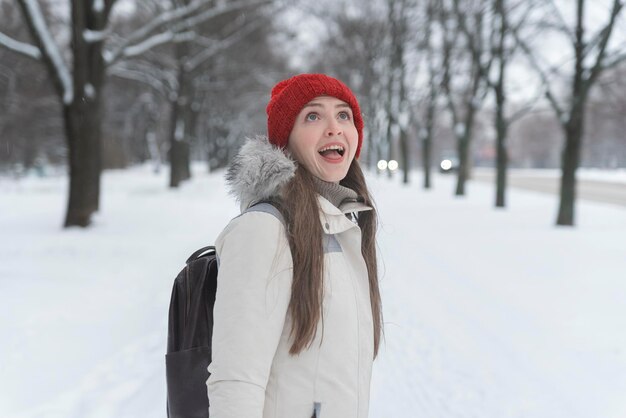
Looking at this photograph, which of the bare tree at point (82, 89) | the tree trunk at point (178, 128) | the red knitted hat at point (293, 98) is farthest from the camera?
the tree trunk at point (178, 128)

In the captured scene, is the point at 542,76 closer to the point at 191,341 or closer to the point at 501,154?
the point at 501,154

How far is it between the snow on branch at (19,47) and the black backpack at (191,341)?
1004 cm

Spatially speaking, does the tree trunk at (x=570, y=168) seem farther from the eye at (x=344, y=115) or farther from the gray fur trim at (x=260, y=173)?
the gray fur trim at (x=260, y=173)

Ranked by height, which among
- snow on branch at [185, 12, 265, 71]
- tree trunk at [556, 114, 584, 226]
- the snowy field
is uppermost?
snow on branch at [185, 12, 265, 71]

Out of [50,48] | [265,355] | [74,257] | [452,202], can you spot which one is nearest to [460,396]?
[265,355]

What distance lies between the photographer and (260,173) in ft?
5.14

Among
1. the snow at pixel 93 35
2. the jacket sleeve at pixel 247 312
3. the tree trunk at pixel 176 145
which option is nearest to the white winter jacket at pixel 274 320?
the jacket sleeve at pixel 247 312

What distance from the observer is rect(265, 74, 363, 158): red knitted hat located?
171cm

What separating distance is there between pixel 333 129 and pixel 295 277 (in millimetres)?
527

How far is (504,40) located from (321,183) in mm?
15245

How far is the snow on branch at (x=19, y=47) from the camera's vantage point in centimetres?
955

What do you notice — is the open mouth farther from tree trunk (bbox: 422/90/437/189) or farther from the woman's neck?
tree trunk (bbox: 422/90/437/189)

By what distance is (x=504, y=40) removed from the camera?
49.3ft

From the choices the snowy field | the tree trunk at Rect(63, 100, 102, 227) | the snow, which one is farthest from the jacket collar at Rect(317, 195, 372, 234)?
the snow
